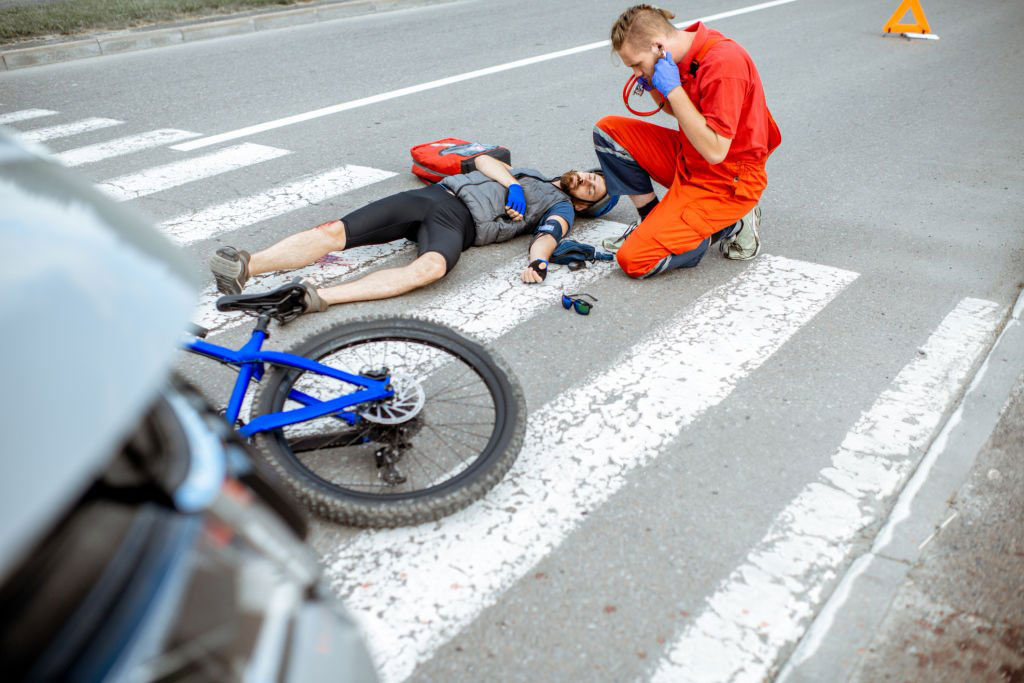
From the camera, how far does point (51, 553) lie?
99cm

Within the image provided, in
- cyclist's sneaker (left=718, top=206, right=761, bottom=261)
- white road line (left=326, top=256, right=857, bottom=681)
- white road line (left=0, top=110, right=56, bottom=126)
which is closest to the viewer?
white road line (left=326, top=256, right=857, bottom=681)

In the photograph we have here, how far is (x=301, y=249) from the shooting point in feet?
15.0

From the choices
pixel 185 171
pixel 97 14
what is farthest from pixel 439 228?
pixel 97 14

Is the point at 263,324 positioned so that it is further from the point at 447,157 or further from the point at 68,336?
the point at 447,157

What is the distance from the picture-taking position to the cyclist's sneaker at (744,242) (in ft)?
16.7

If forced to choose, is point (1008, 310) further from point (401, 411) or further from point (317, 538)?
point (317, 538)

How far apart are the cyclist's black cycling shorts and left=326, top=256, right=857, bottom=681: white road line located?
50.8 inches

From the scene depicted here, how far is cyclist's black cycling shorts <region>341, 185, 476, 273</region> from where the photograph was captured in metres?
4.67

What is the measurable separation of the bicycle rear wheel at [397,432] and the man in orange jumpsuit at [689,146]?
195 cm

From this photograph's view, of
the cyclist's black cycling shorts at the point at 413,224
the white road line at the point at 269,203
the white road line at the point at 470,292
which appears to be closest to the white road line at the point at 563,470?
the white road line at the point at 470,292

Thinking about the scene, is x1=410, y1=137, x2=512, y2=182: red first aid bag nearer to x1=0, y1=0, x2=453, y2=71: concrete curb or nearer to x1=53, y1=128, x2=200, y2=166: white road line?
x1=53, y1=128, x2=200, y2=166: white road line

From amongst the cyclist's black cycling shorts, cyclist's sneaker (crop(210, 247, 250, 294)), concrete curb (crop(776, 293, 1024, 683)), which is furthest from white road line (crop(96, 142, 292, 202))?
concrete curb (crop(776, 293, 1024, 683))

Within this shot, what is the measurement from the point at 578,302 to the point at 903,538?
2.06 metres

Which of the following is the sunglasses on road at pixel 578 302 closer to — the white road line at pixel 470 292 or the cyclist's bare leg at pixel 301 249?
the white road line at pixel 470 292
